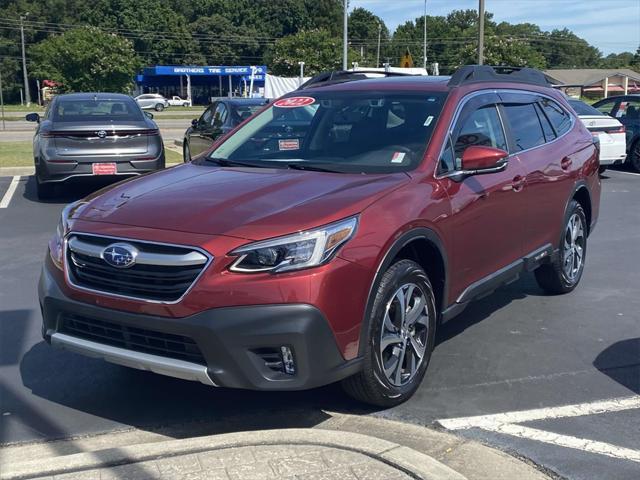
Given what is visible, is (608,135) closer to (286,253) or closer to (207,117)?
(207,117)

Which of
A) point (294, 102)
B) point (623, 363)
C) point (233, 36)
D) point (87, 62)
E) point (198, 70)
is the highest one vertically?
point (233, 36)

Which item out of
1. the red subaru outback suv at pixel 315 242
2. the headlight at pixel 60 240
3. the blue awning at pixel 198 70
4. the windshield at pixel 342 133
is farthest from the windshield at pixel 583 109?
the blue awning at pixel 198 70

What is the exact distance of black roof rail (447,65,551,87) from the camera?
5211 mm

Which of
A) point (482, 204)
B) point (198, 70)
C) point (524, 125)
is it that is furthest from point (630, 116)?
point (198, 70)

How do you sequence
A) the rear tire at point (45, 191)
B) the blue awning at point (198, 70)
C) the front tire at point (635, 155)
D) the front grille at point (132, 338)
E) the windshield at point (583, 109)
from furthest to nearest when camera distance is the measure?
the blue awning at point (198, 70) → the front tire at point (635, 155) → the windshield at point (583, 109) → the rear tire at point (45, 191) → the front grille at point (132, 338)

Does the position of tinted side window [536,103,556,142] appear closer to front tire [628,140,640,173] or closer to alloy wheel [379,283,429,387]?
alloy wheel [379,283,429,387]

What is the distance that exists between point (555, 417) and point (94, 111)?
900 centimetres

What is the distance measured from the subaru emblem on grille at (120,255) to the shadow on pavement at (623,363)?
117 inches

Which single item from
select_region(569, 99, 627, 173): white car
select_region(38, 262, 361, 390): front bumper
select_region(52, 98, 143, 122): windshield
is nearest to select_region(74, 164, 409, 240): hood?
select_region(38, 262, 361, 390): front bumper

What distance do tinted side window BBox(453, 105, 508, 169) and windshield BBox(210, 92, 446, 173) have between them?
0.75ft

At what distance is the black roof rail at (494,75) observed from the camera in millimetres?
5211

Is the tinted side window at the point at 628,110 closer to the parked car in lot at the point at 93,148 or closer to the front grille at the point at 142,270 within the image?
the parked car in lot at the point at 93,148

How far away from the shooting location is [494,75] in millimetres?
5629

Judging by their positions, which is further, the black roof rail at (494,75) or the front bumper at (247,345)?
the black roof rail at (494,75)
